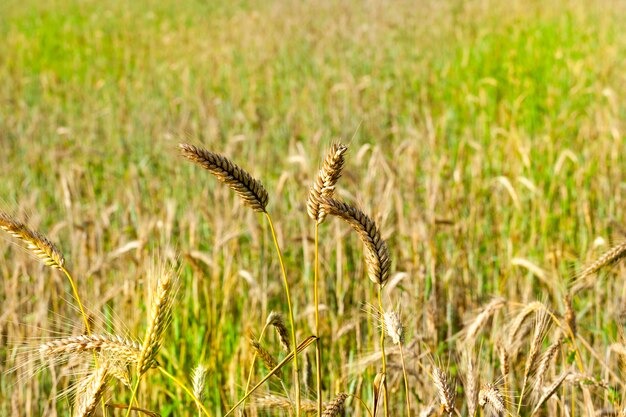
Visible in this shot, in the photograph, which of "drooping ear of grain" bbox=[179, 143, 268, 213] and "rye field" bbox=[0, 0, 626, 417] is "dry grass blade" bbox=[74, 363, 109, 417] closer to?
"rye field" bbox=[0, 0, 626, 417]

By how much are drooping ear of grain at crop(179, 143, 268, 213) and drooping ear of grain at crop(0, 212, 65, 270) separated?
296 millimetres

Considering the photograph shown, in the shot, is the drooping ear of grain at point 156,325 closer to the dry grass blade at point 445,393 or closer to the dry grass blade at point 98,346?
the dry grass blade at point 98,346

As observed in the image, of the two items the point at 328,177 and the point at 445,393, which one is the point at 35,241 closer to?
the point at 328,177

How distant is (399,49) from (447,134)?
316 cm

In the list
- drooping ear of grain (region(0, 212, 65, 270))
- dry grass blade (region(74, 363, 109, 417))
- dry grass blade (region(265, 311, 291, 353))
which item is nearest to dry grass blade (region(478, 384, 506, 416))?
dry grass blade (region(265, 311, 291, 353))

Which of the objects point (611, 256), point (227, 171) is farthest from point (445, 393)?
point (611, 256)

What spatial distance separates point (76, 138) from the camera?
5891mm

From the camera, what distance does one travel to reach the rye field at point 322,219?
1.50 m

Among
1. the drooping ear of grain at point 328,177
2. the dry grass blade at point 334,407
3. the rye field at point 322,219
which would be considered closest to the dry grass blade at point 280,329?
the rye field at point 322,219

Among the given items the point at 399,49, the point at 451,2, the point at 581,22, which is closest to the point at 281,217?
the point at 399,49

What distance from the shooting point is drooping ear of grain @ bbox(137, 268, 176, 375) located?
117 centimetres

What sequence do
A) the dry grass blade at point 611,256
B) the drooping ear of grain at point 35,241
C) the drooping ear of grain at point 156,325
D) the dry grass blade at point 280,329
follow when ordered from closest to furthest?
the drooping ear of grain at point 156,325 < the drooping ear of grain at point 35,241 < the dry grass blade at point 280,329 < the dry grass blade at point 611,256

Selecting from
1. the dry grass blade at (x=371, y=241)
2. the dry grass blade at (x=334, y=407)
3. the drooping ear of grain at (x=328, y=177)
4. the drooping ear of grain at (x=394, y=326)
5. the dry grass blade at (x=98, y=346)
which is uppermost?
the drooping ear of grain at (x=328, y=177)

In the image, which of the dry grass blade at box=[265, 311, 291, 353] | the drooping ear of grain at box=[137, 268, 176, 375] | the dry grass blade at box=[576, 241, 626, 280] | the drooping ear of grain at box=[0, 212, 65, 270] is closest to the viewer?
the drooping ear of grain at box=[137, 268, 176, 375]
